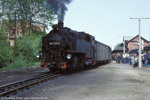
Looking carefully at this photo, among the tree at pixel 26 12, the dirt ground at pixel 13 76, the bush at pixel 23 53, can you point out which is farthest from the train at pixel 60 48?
the tree at pixel 26 12

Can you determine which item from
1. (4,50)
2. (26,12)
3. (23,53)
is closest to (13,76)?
(4,50)

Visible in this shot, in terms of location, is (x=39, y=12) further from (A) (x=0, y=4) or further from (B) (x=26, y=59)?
(B) (x=26, y=59)

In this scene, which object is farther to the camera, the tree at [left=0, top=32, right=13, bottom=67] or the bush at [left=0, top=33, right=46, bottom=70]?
the bush at [left=0, top=33, right=46, bottom=70]

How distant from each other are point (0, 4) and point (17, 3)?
2.48 metres

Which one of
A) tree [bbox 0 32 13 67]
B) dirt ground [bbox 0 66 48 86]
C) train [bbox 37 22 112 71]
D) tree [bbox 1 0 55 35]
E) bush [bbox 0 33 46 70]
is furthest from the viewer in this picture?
tree [bbox 1 0 55 35]

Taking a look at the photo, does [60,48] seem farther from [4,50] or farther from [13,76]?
[4,50]

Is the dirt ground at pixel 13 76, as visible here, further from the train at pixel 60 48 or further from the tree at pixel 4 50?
the tree at pixel 4 50

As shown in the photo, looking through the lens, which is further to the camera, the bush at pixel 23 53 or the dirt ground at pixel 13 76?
the bush at pixel 23 53

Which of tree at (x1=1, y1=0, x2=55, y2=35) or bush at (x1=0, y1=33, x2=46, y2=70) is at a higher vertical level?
tree at (x1=1, y1=0, x2=55, y2=35)

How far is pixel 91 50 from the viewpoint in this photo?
1833 cm

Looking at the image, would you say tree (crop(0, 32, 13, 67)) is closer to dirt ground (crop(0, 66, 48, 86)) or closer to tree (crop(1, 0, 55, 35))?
dirt ground (crop(0, 66, 48, 86))

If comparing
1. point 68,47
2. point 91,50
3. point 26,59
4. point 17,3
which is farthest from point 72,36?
point 17,3

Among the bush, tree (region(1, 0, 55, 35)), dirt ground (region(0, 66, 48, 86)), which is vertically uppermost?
tree (region(1, 0, 55, 35))

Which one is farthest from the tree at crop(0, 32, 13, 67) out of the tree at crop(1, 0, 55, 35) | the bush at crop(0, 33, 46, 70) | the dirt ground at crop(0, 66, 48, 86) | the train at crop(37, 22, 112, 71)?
the tree at crop(1, 0, 55, 35)
